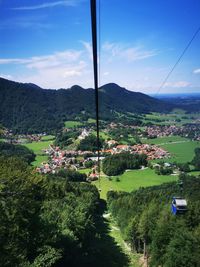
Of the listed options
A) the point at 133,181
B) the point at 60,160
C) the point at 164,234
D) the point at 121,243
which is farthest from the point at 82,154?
the point at 164,234

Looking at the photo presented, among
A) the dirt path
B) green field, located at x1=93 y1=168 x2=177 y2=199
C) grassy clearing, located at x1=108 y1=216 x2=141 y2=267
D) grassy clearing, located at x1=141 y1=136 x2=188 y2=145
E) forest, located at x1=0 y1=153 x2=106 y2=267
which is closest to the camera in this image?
forest, located at x1=0 y1=153 x2=106 y2=267

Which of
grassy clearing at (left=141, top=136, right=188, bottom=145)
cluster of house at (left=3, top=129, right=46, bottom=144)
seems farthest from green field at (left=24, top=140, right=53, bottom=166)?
grassy clearing at (left=141, top=136, right=188, bottom=145)

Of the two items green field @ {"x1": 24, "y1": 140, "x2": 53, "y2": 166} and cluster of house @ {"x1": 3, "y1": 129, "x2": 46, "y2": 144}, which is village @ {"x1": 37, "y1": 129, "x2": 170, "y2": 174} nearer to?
green field @ {"x1": 24, "y1": 140, "x2": 53, "y2": 166}

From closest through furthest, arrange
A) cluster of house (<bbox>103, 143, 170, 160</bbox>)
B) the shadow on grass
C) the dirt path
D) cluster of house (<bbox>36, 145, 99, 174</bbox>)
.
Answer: the shadow on grass, the dirt path, cluster of house (<bbox>36, 145, 99, 174</bbox>), cluster of house (<bbox>103, 143, 170, 160</bbox>)

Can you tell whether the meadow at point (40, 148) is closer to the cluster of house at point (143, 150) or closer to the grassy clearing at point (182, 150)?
the cluster of house at point (143, 150)

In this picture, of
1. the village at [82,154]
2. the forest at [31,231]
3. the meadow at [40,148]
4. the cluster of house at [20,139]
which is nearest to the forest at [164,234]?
the forest at [31,231]

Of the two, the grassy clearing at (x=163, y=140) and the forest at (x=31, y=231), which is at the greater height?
the forest at (x=31, y=231)
